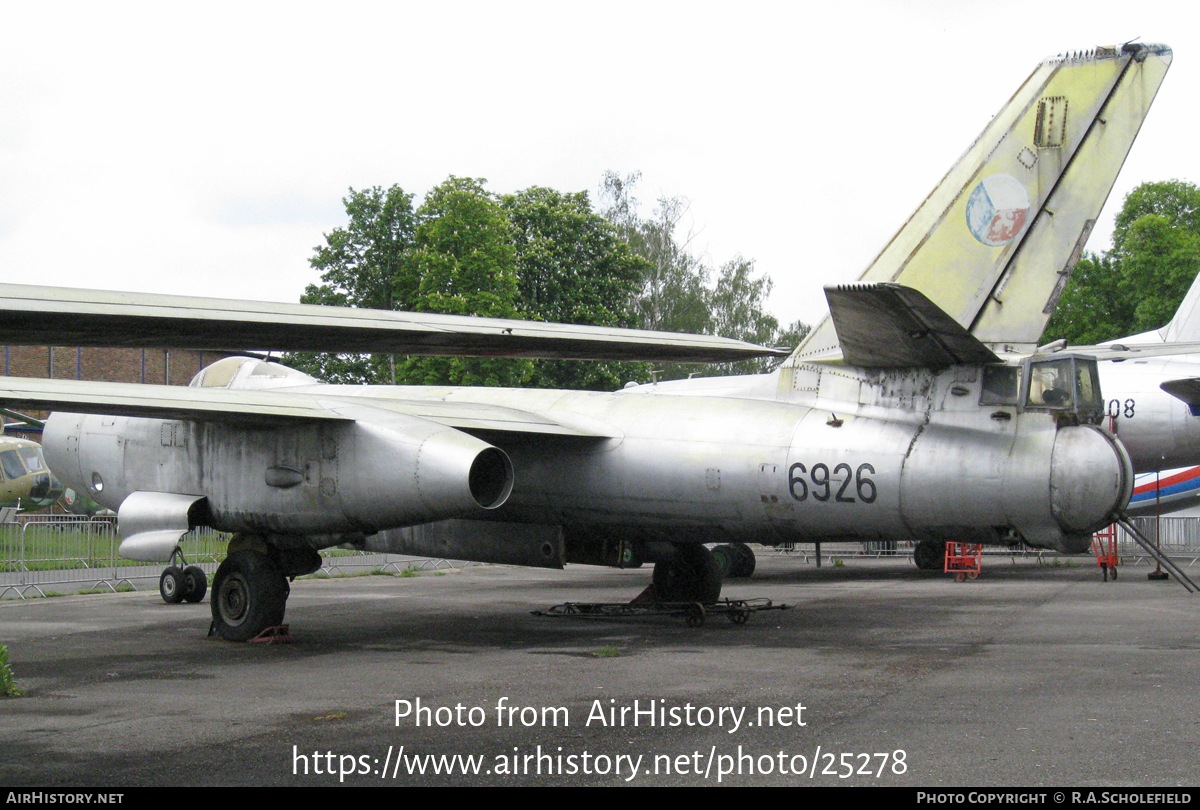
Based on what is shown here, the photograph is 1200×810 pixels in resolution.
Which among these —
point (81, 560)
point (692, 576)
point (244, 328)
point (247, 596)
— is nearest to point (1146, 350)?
point (692, 576)

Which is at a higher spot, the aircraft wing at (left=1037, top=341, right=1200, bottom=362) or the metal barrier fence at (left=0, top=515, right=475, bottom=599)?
the aircraft wing at (left=1037, top=341, right=1200, bottom=362)

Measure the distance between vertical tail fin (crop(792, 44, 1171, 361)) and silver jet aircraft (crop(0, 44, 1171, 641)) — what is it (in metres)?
0.02

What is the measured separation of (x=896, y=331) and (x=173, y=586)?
11.7 meters

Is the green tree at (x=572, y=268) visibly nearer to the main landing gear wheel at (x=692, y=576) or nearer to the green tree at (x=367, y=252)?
the green tree at (x=367, y=252)

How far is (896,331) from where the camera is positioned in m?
10.2

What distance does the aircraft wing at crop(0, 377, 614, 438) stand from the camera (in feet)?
32.8

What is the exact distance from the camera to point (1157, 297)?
159ft

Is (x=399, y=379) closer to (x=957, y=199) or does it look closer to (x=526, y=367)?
(x=526, y=367)

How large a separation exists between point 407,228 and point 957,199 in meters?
43.0

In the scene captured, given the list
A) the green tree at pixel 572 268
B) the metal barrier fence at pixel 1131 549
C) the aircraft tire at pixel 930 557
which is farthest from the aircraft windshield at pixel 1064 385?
the green tree at pixel 572 268

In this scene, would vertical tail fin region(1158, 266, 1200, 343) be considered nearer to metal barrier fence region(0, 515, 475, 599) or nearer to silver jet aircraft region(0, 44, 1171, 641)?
silver jet aircraft region(0, 44, 1171, 641)

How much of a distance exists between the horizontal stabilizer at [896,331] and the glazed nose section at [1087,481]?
1.18 m

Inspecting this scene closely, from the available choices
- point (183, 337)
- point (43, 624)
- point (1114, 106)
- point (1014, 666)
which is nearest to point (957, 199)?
point (1114, 106)

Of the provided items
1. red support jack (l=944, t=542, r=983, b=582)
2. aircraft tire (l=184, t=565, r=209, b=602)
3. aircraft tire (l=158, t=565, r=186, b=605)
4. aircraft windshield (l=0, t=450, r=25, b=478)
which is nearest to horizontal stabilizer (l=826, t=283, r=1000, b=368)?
aircraft tire (l=184, t=565, r=209, b=602)
